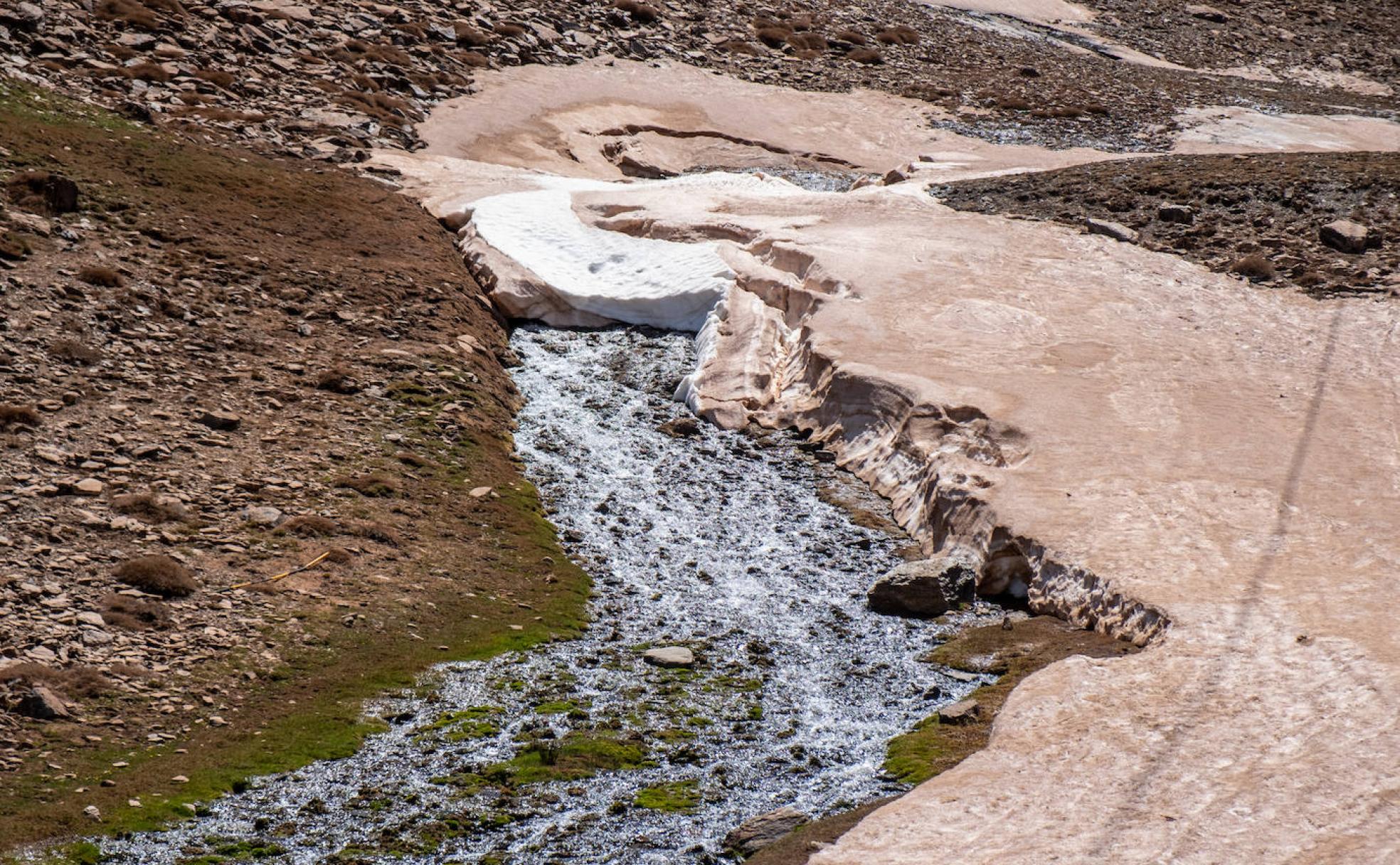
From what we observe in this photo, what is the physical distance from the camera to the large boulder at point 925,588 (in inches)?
781

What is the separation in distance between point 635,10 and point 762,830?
4733 cm

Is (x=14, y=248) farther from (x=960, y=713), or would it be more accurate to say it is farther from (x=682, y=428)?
(x=960, y=713)

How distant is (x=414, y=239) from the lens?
31234 millimetres

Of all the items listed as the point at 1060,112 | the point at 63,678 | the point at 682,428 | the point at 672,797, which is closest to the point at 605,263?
the point at 682,428

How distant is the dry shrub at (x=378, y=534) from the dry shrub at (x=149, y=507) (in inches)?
94.6

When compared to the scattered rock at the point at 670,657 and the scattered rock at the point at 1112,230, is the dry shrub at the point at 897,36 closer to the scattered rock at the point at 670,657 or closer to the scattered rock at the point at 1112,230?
the scattered rock at the point at 1112,230

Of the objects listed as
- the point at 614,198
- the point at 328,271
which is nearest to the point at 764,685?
the point at 328,271

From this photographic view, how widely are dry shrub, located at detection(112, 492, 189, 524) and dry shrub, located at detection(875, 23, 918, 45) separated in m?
49.7

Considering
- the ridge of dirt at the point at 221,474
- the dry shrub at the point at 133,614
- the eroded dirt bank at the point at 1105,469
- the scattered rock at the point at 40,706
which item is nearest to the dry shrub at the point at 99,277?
the ridge of dirt at the point at 221,474

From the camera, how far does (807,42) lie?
195ft

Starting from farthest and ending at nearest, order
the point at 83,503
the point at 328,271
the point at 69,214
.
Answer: the point at 328,271, the point at 69,214, the point at 83,503

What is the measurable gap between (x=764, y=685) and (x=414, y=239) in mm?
17232

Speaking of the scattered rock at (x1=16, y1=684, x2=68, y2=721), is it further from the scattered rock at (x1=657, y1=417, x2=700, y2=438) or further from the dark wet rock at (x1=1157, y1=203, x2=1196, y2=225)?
the dark wet rock at (x1=1157, y1=203, x2=1196, y2=225)

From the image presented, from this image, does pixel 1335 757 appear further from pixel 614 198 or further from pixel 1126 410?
pixel 614 198
